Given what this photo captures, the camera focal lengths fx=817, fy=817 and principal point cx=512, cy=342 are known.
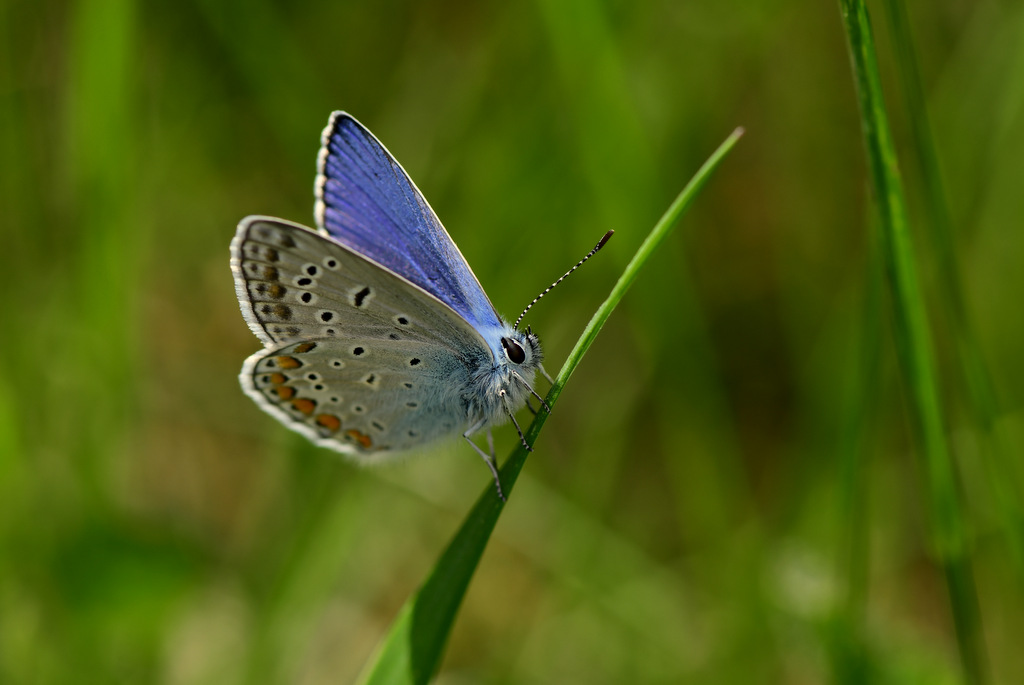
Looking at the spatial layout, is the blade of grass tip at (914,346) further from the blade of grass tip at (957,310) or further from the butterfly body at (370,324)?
the butterfly body at (370,324)

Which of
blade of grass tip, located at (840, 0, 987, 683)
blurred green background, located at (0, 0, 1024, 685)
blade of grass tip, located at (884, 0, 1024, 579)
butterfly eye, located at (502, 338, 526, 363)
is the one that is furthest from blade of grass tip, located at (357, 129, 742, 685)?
blurred green background, located at (0, 0, 1024, 685)

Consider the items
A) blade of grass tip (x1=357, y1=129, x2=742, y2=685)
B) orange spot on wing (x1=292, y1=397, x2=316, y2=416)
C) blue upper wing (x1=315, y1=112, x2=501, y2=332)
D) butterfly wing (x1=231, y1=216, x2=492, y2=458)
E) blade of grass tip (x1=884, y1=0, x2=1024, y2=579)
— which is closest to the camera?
blade of grass tip (x1=357, y1=129, x2=742, y2=685)

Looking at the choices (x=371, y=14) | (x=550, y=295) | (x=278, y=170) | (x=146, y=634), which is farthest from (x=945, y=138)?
(x=146, y=634)

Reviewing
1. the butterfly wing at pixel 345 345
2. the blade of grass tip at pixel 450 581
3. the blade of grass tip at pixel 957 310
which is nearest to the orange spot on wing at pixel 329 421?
the butterfly wing at pixel 345 345

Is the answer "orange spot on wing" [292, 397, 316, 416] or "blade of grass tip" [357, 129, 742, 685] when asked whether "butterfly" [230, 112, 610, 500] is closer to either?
"orange spot on wing" [292, 397, 316, 416]

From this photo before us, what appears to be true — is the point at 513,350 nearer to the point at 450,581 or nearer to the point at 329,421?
the point at 329,421

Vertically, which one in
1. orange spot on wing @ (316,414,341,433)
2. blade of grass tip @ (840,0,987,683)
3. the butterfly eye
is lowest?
orange spot on wing @ (316,414,341,433)
